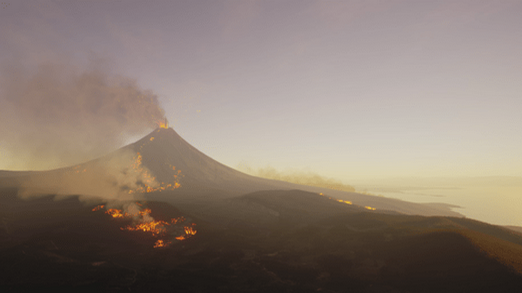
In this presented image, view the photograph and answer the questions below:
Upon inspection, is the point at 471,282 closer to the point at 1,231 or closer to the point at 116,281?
the point at 116,281

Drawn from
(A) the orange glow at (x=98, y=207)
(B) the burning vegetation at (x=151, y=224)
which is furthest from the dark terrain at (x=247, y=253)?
(A) the orange glow at (x=98, y=207)

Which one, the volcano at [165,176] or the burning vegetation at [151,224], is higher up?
the volcano at [165,176]

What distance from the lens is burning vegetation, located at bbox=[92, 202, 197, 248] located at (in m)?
36.0

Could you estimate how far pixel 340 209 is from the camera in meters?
56.1

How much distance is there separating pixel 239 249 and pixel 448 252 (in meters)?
21.4

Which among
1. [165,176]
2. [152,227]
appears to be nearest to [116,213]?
[152,227]

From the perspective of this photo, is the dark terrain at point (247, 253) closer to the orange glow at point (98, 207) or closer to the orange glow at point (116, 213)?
the orange glow at point (98, 207)

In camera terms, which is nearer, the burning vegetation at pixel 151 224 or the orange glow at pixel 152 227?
the burning vegetation at pixel 151 224

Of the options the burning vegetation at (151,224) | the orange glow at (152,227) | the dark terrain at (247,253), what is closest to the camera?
the dark terrain at (247,253)

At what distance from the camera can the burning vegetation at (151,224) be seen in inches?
1419

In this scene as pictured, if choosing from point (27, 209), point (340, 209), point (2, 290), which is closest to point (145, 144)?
point (27, 209)

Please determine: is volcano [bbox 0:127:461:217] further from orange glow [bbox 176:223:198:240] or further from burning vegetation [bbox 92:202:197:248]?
orange glow [bbox 176:223:198:240]

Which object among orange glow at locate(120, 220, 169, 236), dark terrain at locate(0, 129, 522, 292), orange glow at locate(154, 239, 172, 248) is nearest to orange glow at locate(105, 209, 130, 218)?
dark terrain at locate(0, 129, 522, 292)

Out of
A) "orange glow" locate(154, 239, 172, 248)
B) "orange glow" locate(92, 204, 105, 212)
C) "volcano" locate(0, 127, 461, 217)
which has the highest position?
"volcano" locate(0, 127, 461, 217)
